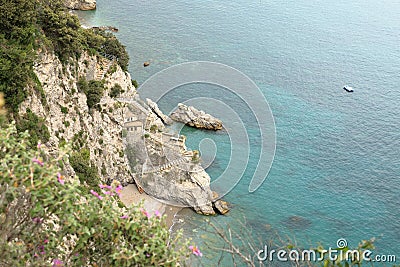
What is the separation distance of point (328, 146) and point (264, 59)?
2184cm

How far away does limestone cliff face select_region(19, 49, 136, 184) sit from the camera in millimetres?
29539

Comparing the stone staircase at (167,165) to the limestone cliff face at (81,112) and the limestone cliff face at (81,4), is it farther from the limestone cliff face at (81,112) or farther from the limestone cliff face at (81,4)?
the limestone cliff face at (81,4)

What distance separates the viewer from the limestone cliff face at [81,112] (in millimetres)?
29539

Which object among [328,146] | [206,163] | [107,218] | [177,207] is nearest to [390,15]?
[328,146]

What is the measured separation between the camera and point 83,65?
3591 centimetres

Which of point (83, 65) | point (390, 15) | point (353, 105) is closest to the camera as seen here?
point (83, 65)

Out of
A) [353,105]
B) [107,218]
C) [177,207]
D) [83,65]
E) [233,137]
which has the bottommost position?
[177,207]

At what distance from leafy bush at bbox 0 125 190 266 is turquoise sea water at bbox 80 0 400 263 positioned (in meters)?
27.7

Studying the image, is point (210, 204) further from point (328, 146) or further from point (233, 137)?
point (328, 146)

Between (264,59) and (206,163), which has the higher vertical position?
(264,59)

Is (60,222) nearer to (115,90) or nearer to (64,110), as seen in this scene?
(64,110)

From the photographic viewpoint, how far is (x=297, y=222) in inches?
1575
